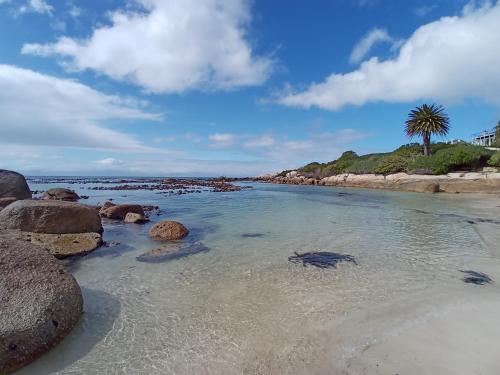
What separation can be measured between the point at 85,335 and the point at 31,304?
107cm

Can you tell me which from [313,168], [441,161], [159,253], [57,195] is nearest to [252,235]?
[159,253]

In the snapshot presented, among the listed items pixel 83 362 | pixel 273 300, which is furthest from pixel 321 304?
pixel 83 362

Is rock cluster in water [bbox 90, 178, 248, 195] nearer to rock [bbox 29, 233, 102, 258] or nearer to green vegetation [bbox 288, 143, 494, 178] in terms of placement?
green vegetation [bbox 288, 143, 494, 178]

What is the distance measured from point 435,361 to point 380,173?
159 ft

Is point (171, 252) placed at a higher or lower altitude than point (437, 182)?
lower

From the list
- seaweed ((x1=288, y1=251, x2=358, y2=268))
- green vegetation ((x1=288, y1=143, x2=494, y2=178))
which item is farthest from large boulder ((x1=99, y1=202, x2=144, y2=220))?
green vegetation ((x1=288, y1=143, x2=494, y2=178))

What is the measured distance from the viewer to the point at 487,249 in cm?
984

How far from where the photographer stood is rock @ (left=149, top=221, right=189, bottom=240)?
11.7m

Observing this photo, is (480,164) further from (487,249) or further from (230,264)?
(230,264)

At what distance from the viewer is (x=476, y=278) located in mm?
7266

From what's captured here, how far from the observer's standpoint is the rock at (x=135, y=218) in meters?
15.6

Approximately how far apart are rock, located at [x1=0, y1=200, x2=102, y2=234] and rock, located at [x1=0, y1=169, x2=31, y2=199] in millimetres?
6720

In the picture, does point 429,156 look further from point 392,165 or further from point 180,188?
point 180,188

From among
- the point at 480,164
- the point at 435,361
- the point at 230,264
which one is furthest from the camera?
the point at 480,164
